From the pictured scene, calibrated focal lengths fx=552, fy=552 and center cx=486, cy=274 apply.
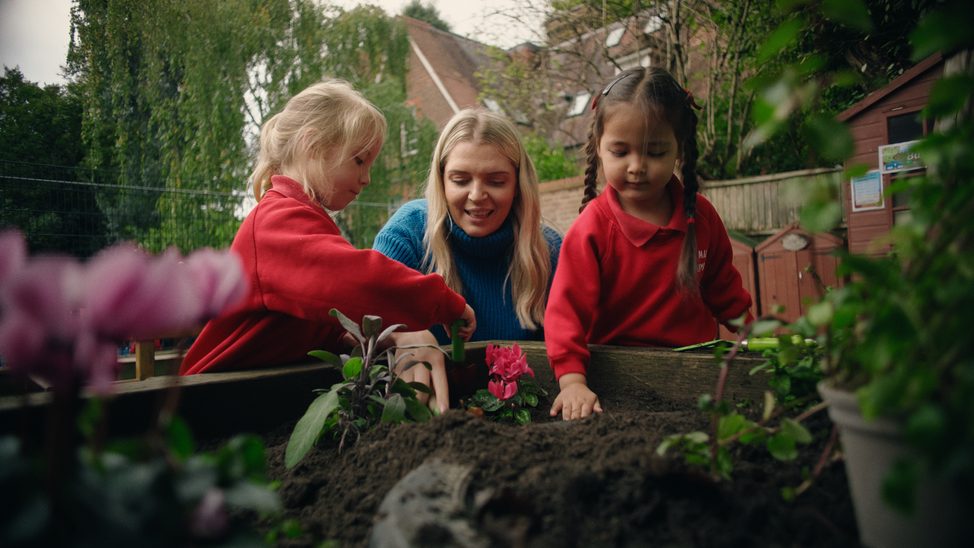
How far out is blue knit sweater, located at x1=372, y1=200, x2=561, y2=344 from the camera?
9.25 ft

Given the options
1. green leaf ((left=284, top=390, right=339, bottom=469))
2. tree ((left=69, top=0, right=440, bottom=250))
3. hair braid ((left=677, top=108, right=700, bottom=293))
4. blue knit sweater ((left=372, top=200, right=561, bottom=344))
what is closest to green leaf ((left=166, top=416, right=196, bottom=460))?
green leaf ((left=284, top=390, right=339, bottom=469))

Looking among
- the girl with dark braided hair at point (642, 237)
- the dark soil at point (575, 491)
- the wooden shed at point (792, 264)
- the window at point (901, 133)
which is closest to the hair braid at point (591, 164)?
the girl with dark braided hair at point (642, 237)

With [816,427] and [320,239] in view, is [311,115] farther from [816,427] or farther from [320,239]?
[816,427]

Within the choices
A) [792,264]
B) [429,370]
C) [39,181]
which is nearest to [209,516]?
[429,370]

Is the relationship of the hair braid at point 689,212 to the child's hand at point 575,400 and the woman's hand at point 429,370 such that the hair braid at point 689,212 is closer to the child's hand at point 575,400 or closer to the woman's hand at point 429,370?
the child's hand at point 575,400

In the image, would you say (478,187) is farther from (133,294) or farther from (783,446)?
(133,294)

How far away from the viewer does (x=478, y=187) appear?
8.72 ft

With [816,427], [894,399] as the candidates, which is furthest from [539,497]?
[816,427]

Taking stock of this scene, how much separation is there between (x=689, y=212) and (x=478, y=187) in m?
0.97

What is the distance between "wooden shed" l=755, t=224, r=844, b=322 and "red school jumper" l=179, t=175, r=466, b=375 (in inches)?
244

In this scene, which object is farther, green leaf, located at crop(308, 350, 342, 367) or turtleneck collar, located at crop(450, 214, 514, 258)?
turtleneck collar, located at crop(450, 214, 514, 258)

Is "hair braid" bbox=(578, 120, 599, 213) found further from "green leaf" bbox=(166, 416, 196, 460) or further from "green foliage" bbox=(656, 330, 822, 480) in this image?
"green leaf" bbox=(166, 416, 196, 460)

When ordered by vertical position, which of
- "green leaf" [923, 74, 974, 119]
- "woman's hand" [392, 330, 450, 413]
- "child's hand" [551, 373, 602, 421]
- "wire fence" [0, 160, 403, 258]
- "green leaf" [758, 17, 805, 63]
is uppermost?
"wire fence" [0, 160, 403, 258]

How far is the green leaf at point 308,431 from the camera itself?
42.1 inches
